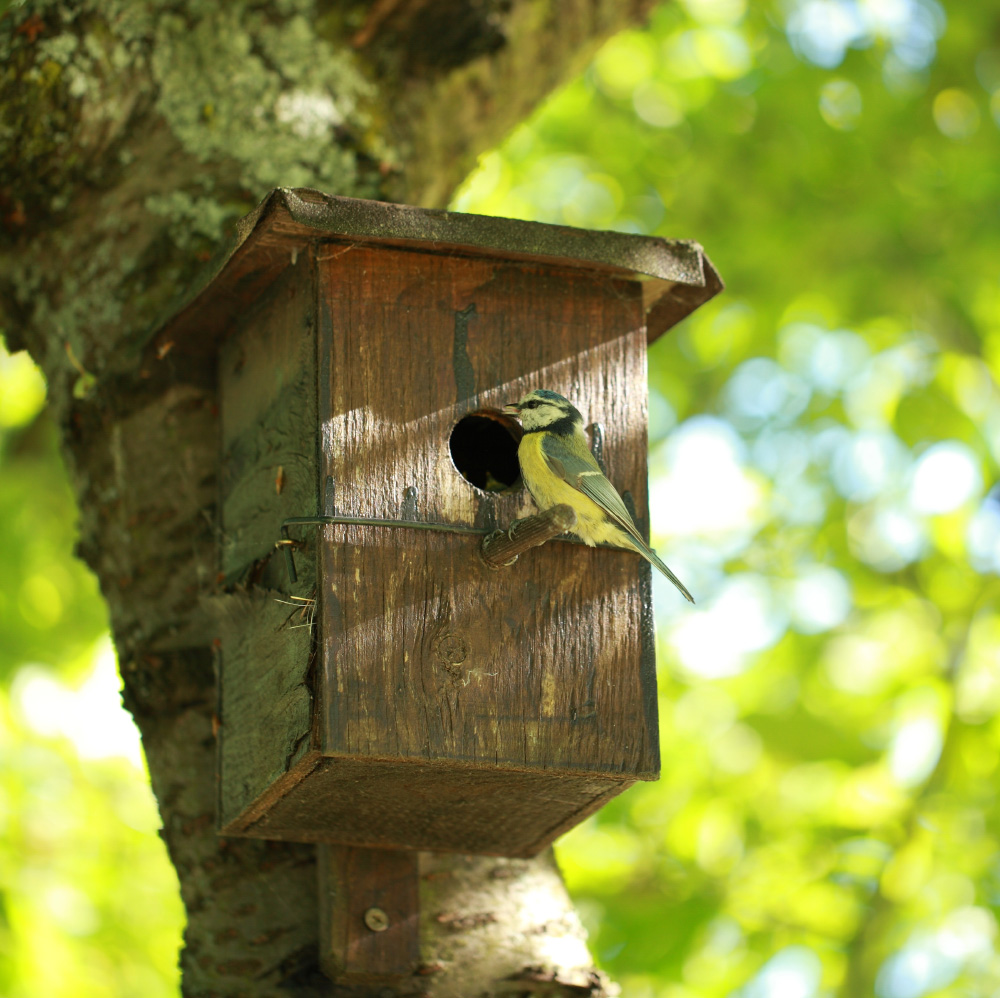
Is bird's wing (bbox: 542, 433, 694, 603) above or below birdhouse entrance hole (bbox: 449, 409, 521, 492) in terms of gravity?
below

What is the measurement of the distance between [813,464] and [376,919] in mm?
3854

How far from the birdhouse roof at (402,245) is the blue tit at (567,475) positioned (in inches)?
12.9

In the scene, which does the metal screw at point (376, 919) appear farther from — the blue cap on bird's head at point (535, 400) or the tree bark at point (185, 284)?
the blue cap on bird's head at point (535, 400)

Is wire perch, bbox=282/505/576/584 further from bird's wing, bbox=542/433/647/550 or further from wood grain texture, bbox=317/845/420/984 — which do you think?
wood grain texture, bbox=317/845/420/984

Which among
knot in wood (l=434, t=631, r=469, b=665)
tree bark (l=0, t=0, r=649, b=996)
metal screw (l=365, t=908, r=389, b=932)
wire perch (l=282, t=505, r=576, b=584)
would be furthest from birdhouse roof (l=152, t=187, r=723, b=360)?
metal screw (l=365, t=908, r=389, b=932)

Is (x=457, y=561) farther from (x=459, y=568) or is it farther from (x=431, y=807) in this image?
(x=431, y=807)

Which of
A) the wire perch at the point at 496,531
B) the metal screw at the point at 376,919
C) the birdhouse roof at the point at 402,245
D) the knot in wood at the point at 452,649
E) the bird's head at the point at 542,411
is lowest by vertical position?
the metal screw at the point at 376,919

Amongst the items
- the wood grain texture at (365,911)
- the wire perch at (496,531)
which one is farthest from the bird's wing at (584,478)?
the wood grain texture at (365,911)

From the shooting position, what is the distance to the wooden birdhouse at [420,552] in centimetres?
229

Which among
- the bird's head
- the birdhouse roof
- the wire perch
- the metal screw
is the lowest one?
the metal screw

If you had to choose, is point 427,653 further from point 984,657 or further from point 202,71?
point 984,657

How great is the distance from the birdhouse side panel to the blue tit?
0.16 feet

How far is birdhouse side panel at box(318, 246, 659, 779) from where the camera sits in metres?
2.27

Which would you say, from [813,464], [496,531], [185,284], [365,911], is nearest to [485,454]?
[496,531]
